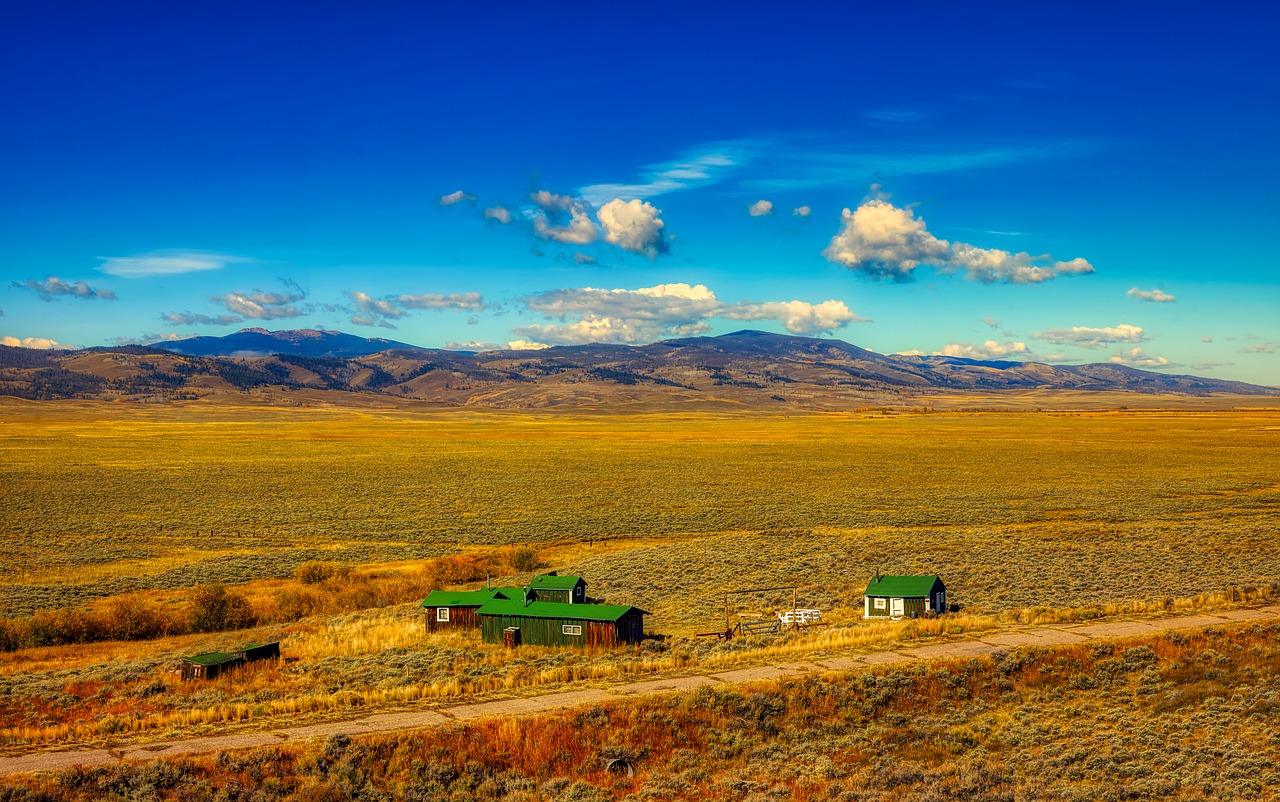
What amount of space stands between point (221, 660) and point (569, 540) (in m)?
29.1

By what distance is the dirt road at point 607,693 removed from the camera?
1702cm

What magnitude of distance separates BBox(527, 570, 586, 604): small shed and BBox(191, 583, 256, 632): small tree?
11.6 metres

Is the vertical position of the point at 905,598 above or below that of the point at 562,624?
above

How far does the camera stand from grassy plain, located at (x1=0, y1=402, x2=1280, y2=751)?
76.8ft

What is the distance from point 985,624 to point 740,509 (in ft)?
124

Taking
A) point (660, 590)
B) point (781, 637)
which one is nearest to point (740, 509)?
point (660, 590)

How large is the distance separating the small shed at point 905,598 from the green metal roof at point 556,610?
8.11 metres

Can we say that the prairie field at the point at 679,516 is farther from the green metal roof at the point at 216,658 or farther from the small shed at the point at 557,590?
the green metal roof at the point at 216,658

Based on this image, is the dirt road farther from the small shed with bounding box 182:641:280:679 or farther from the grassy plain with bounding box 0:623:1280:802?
the small shed with bounding box 182:641:280:679

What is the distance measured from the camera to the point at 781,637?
26594mm

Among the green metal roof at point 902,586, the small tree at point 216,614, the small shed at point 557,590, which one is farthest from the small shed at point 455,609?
the green metal roof at point 902,586

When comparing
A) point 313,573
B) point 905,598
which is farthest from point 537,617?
point 313,573

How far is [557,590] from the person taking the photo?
30766 mm

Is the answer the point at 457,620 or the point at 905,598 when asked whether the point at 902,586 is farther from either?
the point at 457,620
